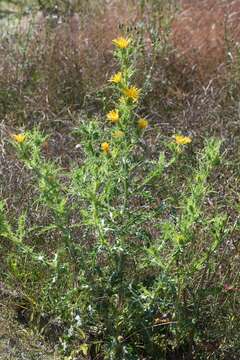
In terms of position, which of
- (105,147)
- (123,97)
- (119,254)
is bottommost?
(119,254)

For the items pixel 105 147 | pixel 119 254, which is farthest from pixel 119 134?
pixel 119 254

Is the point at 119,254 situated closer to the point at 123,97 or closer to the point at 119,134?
the point at 119,134

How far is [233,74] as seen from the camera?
4828 millimetres

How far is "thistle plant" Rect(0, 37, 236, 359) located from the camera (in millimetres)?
2754

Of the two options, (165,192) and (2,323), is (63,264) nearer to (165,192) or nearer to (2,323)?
(2,323)

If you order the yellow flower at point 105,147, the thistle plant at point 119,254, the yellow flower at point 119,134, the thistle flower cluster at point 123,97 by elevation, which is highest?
the thistle flower cluster at point 123,97

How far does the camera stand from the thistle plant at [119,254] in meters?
2.75

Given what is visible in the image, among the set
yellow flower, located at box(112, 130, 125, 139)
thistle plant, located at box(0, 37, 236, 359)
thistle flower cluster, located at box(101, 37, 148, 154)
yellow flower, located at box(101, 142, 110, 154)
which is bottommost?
thistle plant, located at box(0, 37, 236, 359)

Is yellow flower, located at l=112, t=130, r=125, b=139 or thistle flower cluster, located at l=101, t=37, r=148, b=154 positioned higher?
thistle flower cluster, located at l=101, t=37, r=148, b=154

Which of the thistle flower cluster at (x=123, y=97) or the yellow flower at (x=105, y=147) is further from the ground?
the thistle flower cluster at (x=123, y=97)

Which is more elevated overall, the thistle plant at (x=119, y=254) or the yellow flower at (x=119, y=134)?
the yellow flower at (x=119, y=134)

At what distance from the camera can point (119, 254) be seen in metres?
2.88

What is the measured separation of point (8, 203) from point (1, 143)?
680 millimetres

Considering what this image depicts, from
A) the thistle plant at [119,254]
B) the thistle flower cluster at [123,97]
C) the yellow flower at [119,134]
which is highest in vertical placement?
the thistle flower cluster at [123,97]
